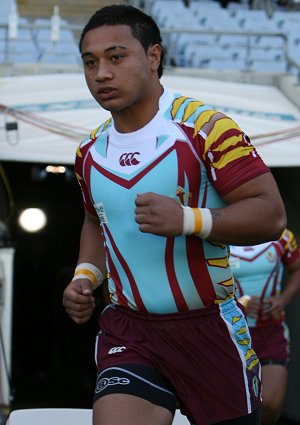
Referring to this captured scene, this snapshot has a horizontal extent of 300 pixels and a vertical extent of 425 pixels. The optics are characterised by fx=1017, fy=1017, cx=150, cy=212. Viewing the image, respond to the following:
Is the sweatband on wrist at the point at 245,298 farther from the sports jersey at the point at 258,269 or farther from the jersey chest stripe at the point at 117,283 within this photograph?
the jersey chest stripe at the point at 117,283

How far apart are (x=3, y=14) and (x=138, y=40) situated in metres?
13.1

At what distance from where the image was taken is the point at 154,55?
3.53 metres

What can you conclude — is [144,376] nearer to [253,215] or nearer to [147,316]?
[147,316]

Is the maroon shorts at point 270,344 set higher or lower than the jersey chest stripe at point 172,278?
lower

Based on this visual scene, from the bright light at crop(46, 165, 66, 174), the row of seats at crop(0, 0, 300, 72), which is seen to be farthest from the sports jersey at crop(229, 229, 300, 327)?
the row of seats at crop(0, 0, 300, 72)

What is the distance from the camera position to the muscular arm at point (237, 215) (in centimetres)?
306

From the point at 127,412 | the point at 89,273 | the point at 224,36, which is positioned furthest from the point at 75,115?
the point at 224,36

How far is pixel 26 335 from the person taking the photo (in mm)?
11656

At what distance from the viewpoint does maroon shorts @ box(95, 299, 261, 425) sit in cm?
347

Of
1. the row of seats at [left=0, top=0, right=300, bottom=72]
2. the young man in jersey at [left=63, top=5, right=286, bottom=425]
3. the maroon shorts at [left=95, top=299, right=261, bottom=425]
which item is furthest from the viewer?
the row of seats at [left=0, top=0, right=300, bottom=72]

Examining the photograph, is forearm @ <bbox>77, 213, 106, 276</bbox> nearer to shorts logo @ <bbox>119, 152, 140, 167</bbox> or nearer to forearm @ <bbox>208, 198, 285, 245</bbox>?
shorts logo @ <bbox>119, 152, 140, 167</bbox>

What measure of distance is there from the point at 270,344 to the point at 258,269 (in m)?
0.53

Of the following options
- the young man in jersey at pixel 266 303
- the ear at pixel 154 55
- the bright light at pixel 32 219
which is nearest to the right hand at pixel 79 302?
the ear at pixel 154 55

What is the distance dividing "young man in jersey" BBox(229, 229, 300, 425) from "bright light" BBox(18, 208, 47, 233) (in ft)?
14.4
